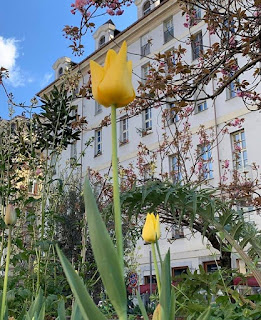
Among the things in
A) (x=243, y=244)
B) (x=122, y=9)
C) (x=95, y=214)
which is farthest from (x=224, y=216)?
(x=122, y=9)

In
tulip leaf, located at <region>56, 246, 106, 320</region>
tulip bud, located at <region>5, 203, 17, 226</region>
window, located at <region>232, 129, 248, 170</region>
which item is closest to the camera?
tulip leaf, located at <region>56, 246, 106, 320</region>

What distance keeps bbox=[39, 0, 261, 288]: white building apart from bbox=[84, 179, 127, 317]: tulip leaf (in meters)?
9.30

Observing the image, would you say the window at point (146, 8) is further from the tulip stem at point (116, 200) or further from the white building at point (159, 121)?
the tulip stem at point (116, 200)

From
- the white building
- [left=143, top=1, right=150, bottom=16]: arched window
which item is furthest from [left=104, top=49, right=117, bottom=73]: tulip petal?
[left=143, top=1, right=150, bottom=16]: arched window

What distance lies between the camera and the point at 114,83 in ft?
1.87

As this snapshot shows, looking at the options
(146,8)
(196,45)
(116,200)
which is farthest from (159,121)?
(116,200)

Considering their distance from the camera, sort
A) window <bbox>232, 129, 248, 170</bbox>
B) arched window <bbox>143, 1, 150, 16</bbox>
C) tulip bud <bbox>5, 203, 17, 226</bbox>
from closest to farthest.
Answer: tulip bud <bbox>5, 203, 17, 226</bbox>
window <bbox>232, 129, 248, 170</bbox>
arched window <bbox>143, 1, 150, 16</bbox>

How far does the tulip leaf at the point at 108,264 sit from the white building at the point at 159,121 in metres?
9.30

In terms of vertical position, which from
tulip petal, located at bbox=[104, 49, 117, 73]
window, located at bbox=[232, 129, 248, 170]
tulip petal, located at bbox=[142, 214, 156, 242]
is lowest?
tulip petal, located at bbox=[142, 214, 156, 242]

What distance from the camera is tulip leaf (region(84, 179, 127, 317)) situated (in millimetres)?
439

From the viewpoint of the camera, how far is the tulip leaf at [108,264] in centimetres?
44

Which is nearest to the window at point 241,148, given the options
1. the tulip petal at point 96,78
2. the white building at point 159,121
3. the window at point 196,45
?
the white building at point 159,121

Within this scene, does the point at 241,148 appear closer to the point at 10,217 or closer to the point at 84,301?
the point at 10,217

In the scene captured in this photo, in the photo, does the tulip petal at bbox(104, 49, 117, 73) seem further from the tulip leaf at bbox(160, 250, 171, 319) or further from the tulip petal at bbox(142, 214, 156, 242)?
the tulip petal at bbox(142, 214, 156, 242)
